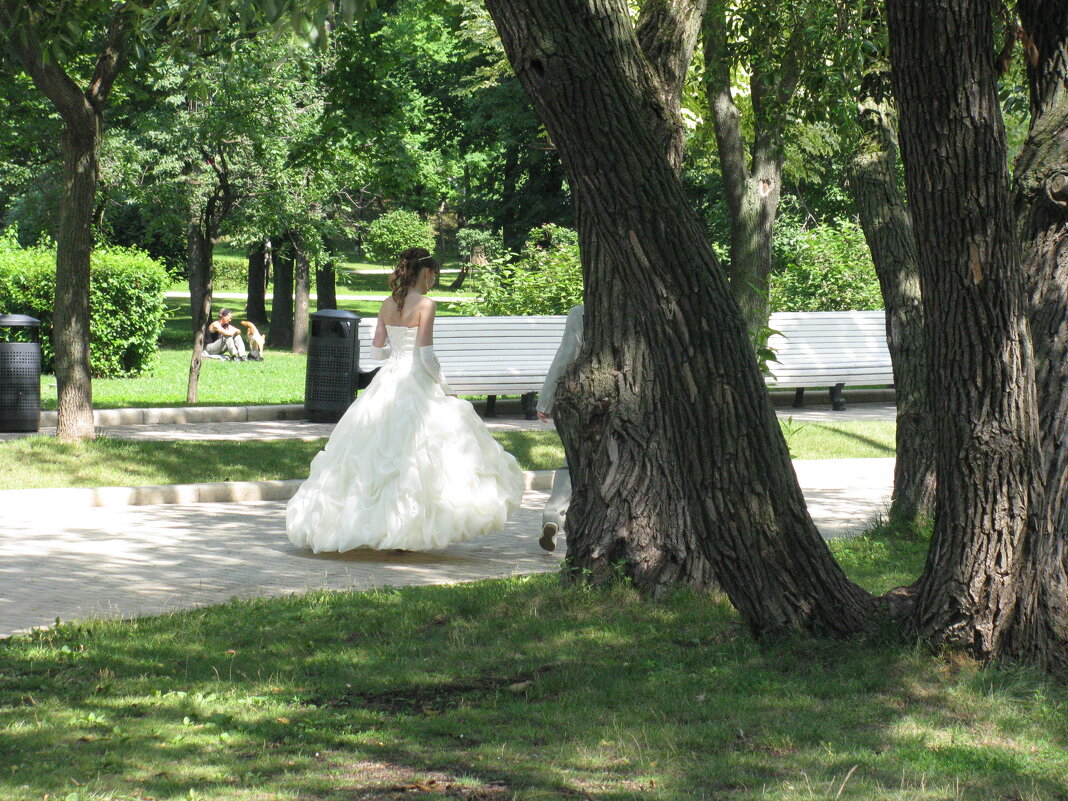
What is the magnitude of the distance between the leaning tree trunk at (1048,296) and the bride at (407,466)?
4.06m

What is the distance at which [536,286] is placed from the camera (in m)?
20.9

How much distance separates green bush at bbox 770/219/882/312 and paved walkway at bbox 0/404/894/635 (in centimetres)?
1246

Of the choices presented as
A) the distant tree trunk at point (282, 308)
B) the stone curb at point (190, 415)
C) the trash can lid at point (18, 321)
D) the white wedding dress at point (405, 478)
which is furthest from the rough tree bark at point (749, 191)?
the distant tree trunk at point (282, 308)

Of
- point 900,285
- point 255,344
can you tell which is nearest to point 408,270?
point 900,285

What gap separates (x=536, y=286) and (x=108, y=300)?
23.4 ft

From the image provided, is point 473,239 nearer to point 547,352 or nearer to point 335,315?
point 547,352

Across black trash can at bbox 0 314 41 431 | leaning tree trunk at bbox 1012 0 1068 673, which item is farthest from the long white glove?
black trash can at bbox 0 314 41 431

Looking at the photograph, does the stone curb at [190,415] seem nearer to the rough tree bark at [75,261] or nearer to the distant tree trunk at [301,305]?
the rough tree bark at [75,261]

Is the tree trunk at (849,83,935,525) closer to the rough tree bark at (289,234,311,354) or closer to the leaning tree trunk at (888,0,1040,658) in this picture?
the leaning tree trunk at (888,0,1040,658)

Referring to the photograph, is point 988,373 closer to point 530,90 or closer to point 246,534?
point 530,90

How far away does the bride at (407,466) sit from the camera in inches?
333

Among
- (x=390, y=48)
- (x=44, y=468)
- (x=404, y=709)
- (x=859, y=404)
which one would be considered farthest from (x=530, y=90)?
(x=859, y=404)

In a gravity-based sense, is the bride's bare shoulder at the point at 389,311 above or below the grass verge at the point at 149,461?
above

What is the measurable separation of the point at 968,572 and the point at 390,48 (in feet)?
37.1
